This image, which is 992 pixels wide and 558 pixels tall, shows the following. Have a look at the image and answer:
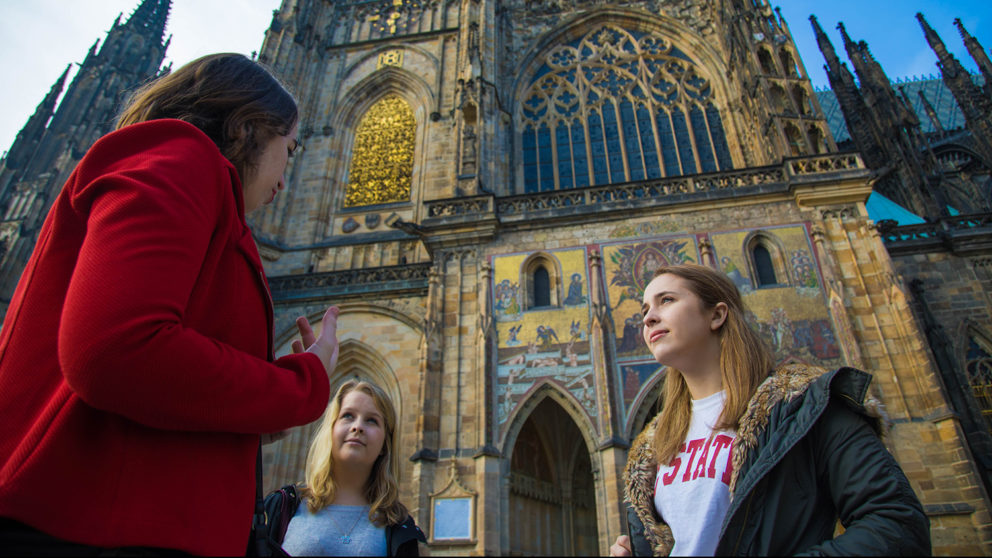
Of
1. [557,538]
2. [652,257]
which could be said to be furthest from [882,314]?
[557,538]

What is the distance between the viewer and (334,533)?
234 centimetres

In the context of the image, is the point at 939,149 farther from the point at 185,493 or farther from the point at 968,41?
the point at 185,493

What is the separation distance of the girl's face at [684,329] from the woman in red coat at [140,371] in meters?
1.16

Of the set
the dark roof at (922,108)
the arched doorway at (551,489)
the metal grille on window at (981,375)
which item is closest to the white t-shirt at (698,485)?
the arched doorway at (551,489)

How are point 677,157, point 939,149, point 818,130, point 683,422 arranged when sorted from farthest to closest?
point 939,149 → point 677,157 → point 818,130 → point 683,422

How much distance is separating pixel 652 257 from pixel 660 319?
8098mm

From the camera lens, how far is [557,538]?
10.3m

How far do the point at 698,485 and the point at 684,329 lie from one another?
476 mm

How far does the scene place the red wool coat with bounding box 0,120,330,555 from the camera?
85cm

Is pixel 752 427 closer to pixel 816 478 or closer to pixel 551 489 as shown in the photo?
pixel 816 478

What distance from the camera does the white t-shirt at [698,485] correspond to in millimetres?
1562

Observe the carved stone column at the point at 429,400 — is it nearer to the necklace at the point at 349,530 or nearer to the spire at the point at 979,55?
the necklace at the point at 349,530

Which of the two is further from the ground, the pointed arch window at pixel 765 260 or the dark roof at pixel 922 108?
the dark roof at pixel 922 108

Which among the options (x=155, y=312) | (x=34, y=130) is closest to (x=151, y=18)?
(x=34, y=130)
